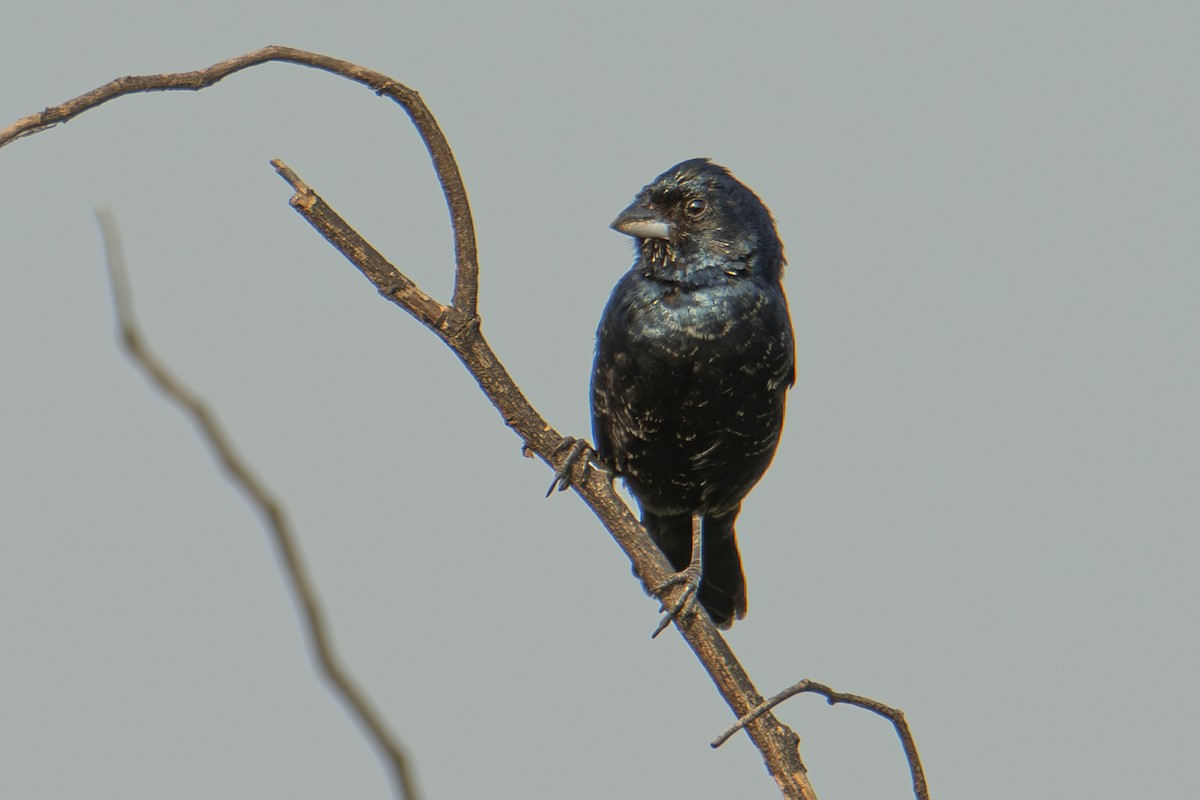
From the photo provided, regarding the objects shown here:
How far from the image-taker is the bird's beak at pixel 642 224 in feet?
14.4

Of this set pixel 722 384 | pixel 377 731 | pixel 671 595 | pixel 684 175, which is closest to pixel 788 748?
pixel 671 595

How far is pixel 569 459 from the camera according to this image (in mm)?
3854

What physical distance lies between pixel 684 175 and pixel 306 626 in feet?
12.8

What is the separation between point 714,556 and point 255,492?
438cm

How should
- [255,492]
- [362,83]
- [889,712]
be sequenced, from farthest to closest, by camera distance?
[362,83], [889,712], [255,492]

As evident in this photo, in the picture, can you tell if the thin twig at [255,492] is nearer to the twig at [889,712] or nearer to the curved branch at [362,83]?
the curved branch at [362,83]

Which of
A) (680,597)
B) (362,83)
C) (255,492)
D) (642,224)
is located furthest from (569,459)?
(255,492)

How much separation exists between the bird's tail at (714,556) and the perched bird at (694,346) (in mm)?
229

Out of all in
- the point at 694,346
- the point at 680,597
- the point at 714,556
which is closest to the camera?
the point at 680,597

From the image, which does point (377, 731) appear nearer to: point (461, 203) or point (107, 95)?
point (107, 95)

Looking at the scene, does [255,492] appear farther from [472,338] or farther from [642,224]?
[642,224]

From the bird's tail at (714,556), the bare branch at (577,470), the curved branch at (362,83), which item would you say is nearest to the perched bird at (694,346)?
the bird's tail at (714,556)

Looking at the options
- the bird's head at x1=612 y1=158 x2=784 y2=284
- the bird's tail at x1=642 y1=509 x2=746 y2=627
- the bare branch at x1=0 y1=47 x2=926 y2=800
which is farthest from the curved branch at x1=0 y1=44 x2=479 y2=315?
the bird's tail at x1=642 y1=509 x2=746 y2=627

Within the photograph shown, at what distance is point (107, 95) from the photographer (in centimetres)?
229
